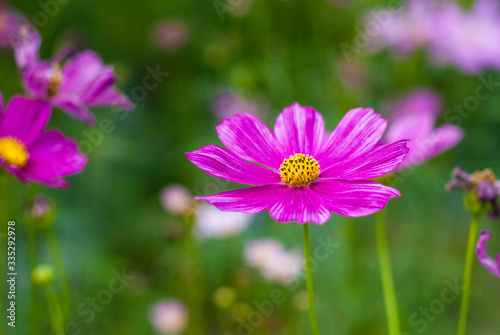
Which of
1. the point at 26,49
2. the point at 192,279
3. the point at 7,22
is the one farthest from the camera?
the point at 7,22

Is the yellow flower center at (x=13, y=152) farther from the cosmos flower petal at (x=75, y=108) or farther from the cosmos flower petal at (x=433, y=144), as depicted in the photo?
the cosmos flower petal at (x=433, y=144)

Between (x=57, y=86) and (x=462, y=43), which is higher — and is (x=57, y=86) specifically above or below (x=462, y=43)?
below

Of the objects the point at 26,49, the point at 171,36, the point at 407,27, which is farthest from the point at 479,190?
the point at 171,36

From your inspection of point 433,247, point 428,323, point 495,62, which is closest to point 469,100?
point 495,62

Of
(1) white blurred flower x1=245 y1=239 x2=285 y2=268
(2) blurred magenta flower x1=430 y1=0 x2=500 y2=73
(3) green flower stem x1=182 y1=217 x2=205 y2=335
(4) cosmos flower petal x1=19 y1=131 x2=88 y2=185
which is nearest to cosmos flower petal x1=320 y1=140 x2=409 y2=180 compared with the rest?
(4) cosmos flower petal x1=19 y1=131 x2=88 y2=185

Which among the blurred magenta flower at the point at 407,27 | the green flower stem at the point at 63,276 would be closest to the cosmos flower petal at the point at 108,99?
the green flower stem at the point at 63,276

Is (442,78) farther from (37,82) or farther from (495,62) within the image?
(37,82)

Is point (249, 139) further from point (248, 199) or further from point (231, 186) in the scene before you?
point (231, 186)

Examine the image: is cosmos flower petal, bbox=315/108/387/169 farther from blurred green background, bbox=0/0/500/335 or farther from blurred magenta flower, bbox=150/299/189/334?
blurred magenta flower, bbox=150/299/189/334
